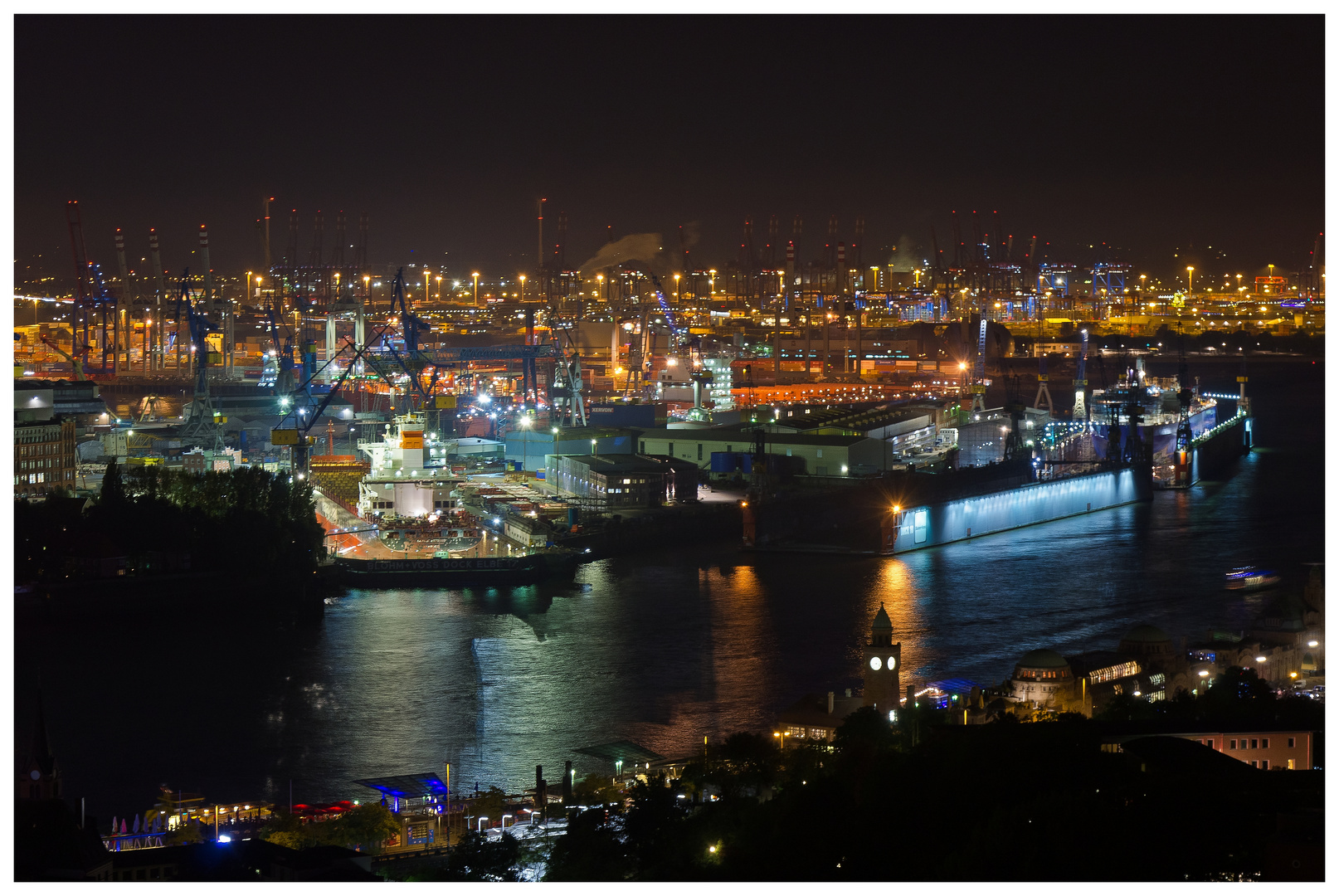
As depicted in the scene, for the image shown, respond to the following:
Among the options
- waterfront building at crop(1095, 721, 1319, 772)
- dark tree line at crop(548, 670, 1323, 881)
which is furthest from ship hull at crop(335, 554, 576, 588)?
waterfront building at crop(1095, 721, 1319, 772)

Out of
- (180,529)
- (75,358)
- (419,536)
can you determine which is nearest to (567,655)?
(180,529)

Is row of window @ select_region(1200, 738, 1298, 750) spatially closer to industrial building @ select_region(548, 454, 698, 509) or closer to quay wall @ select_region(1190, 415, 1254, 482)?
industrial building @ select_region(548, 454, 698, 509)

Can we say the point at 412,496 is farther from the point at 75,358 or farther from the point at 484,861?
the point at 75,358

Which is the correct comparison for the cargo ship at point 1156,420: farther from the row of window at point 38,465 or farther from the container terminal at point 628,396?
the row of window at point 38,465

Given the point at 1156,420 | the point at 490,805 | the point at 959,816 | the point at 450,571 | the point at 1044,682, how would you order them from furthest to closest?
the point at 1156,420 < the point at 450,571 < the point at 1044,682 < the point at 490,805 < the point at 959,816

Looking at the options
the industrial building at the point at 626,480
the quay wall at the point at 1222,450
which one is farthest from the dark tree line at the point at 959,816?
the quay wall at the point at 1222,450

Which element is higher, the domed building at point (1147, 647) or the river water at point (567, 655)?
the domed building at point (1147, 647)

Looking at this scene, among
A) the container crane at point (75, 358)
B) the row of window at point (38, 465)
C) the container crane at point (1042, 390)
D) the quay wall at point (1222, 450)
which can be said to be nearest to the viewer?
the row of window at point (38, 465)
